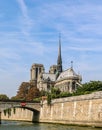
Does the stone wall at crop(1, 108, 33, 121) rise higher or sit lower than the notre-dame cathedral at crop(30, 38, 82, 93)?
lower

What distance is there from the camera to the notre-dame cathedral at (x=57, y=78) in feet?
437

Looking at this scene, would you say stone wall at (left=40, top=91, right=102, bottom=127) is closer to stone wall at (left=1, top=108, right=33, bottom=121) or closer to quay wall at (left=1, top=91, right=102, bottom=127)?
quay wall at (left=1, top=91, right=102, bottom=127)

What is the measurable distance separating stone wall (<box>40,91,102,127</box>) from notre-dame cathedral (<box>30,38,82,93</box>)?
50.6m

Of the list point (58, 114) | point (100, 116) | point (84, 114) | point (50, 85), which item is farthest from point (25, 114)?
point (50, 85)

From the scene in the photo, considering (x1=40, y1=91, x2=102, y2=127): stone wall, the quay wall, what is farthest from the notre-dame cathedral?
(x1=40, y1=91, x2=102, y2=127): stone wall

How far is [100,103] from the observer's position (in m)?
55.8

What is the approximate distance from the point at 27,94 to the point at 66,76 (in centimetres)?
1434

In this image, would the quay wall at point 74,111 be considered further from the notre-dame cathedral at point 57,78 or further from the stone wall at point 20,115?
the notre-dame cathedral at point 57,78

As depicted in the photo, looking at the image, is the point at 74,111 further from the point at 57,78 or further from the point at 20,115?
the point at 57,78

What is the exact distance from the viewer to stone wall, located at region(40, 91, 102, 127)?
5628 centimetres

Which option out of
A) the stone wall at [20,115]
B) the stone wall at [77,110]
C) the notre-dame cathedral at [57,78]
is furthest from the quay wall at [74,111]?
the notre-dame cathedral at [57,78]

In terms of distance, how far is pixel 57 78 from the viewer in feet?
516

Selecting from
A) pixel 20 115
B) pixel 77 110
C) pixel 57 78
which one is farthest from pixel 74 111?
pixel 57 78

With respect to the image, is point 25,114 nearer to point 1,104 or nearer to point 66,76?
point 1,104
